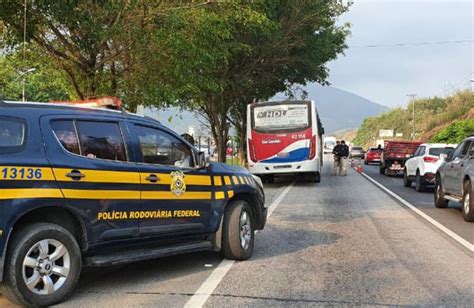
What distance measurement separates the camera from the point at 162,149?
664 cm

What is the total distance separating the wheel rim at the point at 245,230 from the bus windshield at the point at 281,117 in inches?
503

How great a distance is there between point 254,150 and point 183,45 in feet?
25.3

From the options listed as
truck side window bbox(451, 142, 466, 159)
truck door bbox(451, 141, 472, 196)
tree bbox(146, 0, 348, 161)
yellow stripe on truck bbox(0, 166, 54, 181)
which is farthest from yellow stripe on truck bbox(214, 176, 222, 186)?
truck side window bbox(451, 142, 466, 159)

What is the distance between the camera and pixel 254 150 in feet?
67.6

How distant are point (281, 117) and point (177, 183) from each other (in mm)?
14143

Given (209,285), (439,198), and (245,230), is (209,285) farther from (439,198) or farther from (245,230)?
(439,198)

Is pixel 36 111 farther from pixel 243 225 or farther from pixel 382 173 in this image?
pixel 382 173

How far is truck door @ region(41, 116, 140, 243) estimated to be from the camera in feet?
17.8

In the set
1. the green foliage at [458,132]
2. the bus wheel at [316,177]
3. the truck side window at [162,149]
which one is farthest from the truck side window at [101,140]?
the green foliage at [458,132]

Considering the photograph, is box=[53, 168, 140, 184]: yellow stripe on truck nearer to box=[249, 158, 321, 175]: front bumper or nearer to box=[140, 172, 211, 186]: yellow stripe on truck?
box=[140, 172, 211, 186]: yellow stripe on truck

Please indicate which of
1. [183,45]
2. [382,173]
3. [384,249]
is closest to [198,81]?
[183,45]

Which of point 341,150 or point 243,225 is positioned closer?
point 243,225

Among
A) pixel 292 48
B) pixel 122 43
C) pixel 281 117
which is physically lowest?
pixel 281 117

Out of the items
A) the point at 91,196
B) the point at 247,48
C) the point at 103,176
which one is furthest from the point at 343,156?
the point at 91,196
